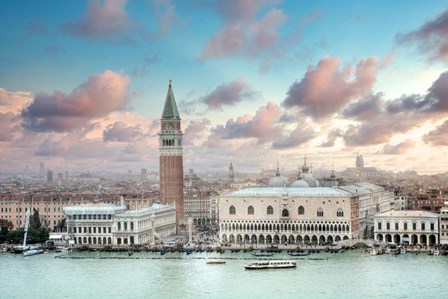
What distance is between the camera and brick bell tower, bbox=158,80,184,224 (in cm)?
3206

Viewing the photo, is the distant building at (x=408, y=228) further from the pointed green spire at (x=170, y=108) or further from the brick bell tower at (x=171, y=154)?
the pointed green spire at (x=170, y=108)

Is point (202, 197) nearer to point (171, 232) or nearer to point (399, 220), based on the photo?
point (171, 232)

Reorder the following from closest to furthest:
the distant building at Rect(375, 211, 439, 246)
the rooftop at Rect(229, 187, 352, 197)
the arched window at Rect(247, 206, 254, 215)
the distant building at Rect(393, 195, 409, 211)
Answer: the distant building at Rect(375, 211, 439, 246) → the rooftop at Rect(229, 187, 352, 197) → the arched window at Rect(247, 206, 254, 215) → the distant building at Rect(393, 195, 409, 211)

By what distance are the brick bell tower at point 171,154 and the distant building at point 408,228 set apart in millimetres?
8769

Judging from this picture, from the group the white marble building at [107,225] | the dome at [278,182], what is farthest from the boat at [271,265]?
the dome at [278,182]

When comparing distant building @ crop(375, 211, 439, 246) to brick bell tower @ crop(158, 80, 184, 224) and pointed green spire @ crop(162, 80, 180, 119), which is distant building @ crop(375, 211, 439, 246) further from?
pointed green spire @ crop(162, 80, 180, 119)

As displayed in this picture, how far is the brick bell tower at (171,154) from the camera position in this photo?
105ft

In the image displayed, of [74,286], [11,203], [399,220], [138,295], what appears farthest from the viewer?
[11,203]

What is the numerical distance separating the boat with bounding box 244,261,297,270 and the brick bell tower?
10.3m

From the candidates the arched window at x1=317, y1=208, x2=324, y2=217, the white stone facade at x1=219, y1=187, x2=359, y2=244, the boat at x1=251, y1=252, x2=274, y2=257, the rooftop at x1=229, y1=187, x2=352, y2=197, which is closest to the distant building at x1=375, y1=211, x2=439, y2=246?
the white stone facade at x1=219, y1=187, x2=359, y2=244

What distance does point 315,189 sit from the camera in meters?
27.7

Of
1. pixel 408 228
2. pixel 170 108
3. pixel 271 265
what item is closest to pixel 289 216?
pixel 408 228

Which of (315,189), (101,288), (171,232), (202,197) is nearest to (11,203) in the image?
(171,232)

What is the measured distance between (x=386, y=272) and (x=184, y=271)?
5158mm
